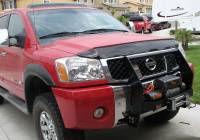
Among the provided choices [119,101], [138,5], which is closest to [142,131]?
[119,101]

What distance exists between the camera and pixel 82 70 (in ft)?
13.1

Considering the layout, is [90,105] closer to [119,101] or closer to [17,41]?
[119,101]

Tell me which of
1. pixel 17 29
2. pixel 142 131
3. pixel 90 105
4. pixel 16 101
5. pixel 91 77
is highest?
pixel 17 29

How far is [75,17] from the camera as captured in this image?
5.70 metres

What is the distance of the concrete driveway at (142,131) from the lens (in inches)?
209

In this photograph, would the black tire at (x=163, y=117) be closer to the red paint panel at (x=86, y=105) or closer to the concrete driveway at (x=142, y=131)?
the concrete driveway at (x=142, y=131)

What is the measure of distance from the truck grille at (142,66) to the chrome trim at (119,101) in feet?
0.51

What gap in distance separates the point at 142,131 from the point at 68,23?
184cm

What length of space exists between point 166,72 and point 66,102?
1269 mm

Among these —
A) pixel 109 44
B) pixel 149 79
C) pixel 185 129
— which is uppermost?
pixel 109 44

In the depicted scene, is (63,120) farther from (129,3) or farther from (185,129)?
(129,3)

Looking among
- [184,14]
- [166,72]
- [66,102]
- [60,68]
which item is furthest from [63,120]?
[184,14]

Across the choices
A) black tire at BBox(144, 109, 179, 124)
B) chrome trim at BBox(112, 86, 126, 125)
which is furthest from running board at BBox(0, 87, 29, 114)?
black tire at BBox(144, 109, 179, 124)

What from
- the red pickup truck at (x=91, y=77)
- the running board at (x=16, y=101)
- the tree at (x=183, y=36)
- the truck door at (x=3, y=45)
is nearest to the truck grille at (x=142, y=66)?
the red pickup truck at (x=91, y=77)
